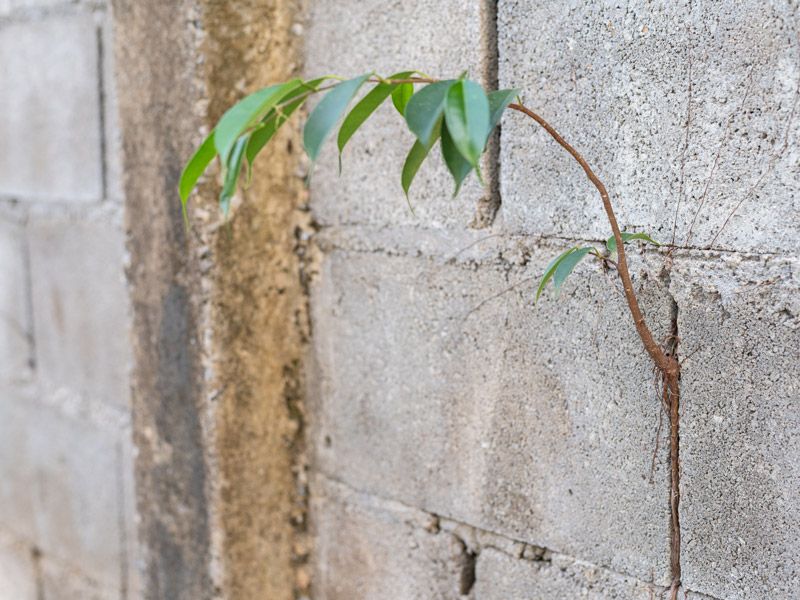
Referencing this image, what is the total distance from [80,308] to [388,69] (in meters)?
1.07

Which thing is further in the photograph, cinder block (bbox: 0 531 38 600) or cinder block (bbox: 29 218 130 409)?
cinder block (bbox: 0 531 38 600)

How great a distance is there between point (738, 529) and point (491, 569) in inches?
16.5

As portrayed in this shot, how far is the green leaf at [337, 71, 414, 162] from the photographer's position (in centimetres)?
96

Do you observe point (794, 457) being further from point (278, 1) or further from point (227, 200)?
point (278, 1)

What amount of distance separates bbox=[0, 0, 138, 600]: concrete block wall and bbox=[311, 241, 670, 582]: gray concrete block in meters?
0.63

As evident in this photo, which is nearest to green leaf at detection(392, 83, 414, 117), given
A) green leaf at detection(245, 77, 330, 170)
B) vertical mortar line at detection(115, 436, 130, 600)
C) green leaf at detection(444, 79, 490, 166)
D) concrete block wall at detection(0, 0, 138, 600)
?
green leaf at detection(245, 77, 330, 170)

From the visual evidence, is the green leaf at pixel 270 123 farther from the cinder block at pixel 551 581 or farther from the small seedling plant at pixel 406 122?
the cinder block at pixel 551 581

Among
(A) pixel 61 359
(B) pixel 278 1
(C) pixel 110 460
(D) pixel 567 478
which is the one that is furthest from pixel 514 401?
(A) pixel 61 359

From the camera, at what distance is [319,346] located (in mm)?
1653

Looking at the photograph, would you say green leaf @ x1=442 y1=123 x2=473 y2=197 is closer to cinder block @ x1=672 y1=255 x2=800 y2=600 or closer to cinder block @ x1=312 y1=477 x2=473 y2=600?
cinder block @ x1=672 y1=255 x2=800 y2=600

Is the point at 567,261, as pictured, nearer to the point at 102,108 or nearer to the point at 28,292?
the point at 102,108

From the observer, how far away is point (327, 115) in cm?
80

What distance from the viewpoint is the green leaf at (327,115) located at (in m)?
0.80

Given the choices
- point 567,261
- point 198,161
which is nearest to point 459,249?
point 567,261
